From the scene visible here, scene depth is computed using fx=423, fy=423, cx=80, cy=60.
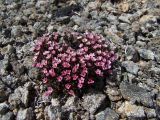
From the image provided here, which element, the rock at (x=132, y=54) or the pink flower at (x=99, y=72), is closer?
the pink flower at (x=99, y=72)

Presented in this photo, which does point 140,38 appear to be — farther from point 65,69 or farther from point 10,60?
point 10,60

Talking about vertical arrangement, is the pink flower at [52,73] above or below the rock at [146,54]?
above

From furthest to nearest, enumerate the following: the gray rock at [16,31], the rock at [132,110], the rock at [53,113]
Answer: the gray rock at [16,31] → the rock at [53,113] → the rock at [132,110]

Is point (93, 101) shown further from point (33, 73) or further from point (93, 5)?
point (93, 5)

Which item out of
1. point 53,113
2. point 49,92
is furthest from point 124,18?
point 53,113

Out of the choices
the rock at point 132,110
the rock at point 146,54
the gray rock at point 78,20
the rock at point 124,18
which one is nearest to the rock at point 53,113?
the rock at point 132,110

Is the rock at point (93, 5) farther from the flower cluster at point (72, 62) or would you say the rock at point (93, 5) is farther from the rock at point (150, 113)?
the rock at point (150, 113)

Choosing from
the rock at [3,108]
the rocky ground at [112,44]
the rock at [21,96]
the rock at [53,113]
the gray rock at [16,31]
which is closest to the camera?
the rock at [53,113]
